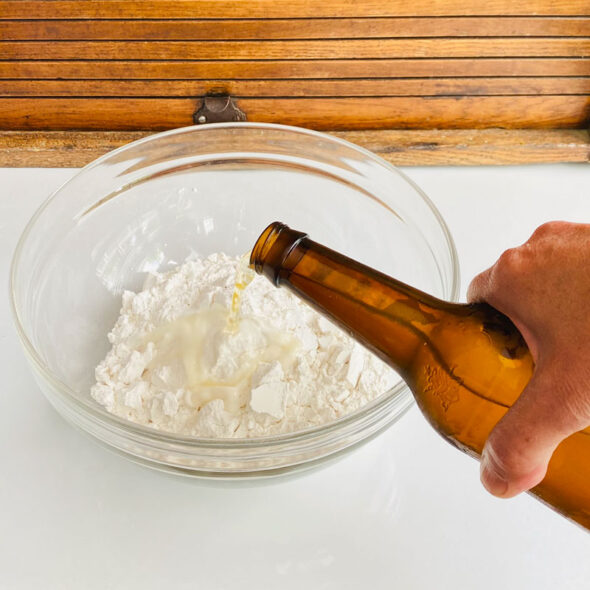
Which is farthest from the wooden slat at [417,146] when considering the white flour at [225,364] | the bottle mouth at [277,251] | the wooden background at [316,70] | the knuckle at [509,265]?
the knuckle at [509,265]

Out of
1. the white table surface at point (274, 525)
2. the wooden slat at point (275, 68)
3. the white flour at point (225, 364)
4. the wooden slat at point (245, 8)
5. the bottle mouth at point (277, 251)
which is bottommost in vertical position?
the white table surface at point (274, 525)

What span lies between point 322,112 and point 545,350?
657mm

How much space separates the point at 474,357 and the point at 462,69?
0.57 meters

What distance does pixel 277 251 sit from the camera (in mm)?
620

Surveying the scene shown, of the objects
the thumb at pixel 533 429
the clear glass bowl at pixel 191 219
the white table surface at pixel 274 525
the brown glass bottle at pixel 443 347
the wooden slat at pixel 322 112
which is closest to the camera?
the thumb at pixel 533 429

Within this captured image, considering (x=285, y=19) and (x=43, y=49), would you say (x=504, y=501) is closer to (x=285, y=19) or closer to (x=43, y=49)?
(x=285, y=19)

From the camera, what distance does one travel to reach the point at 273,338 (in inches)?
30.9

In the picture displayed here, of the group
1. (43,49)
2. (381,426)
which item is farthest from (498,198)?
(43,49)

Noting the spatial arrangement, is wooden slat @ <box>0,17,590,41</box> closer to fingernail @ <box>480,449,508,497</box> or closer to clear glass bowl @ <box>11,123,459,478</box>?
clear glass bowl @ <box>11,123,459,478</box>

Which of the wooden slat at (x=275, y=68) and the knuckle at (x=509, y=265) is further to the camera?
the wooden slat at (x=275, y=68)

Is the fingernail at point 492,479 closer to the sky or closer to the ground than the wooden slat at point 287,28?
closer to the ground

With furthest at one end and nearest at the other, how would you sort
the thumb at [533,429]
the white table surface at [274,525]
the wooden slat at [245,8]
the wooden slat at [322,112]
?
the wooden slat at [322,112] < the wooden slat at [245,8] < the white table surface at [274,525] < the thumb at [533,429]

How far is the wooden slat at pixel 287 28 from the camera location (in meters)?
0.93

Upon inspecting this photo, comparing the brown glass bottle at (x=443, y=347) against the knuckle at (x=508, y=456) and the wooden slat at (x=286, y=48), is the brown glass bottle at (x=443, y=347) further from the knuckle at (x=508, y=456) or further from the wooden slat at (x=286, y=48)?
the wooden slat at (x=286, y=48)
